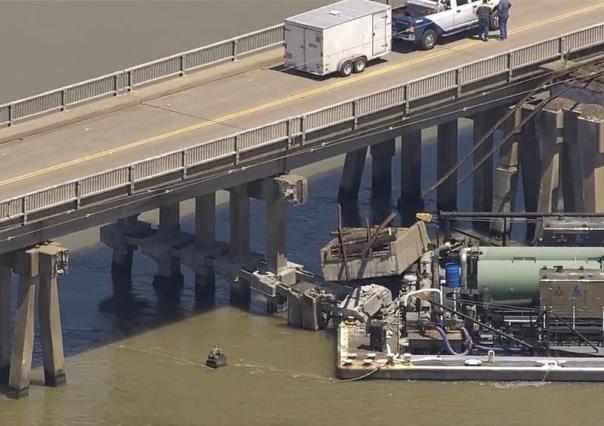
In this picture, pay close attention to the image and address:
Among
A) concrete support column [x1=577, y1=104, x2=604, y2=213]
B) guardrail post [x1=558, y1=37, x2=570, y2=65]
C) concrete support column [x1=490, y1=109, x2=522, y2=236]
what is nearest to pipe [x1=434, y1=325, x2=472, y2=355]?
concrete support column [x1=577, y1=104, x2=604, y2=213]

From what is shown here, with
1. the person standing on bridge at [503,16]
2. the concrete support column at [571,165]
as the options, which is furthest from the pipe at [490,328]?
the person standing on bridge at [503,16]

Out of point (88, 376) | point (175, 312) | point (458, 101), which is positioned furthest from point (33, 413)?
point (458, 101)

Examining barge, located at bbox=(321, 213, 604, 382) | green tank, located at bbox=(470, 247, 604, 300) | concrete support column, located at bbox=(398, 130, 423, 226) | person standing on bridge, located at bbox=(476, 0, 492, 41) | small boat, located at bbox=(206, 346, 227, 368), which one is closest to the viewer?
barge, located at bbox=(321, 213, 604, 382)

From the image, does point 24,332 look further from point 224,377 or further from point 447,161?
point 447,161

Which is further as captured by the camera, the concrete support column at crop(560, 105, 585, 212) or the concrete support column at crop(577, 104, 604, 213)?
the concrete support column at crop(560, 105, 585, 212)

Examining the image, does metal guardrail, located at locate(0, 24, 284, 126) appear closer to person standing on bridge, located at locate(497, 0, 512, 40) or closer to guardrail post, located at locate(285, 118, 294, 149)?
guardrail post, located at locate(285, 118, 294, 149)

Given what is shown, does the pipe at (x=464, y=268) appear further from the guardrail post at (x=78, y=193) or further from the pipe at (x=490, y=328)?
the guardrail post at (x=78, y=193)

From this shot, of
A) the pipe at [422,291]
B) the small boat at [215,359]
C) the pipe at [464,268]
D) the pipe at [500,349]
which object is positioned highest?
the pipe at [464,268]
